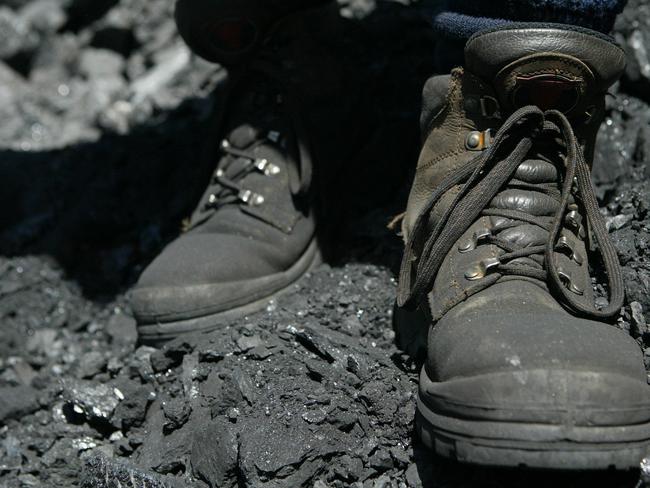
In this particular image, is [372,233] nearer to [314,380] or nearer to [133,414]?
[314,380]

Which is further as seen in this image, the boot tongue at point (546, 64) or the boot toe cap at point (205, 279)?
the boot toe cap at point (205, 279)

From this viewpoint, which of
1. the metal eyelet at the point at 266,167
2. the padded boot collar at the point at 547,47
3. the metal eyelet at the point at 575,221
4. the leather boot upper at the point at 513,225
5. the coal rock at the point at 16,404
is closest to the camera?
the leather boot upper at the point at 513,225

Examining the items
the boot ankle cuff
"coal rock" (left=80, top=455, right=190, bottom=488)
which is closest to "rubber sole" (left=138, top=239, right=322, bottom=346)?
"coal rock" (left=80, top=455, right=190, bottom=488)

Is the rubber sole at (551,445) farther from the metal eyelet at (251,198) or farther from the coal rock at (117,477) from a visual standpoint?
the metal eyelet at (251,198)

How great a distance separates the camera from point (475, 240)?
5.51 ft

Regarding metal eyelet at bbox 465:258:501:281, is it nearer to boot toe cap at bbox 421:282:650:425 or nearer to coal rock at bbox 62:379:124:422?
boot toe cap at bbox 421:282:650:425

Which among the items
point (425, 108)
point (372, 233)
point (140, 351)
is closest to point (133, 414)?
point (140, 351)

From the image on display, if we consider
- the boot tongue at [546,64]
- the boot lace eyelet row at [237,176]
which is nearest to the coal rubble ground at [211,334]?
the boot lace eyelet row at [237,176]

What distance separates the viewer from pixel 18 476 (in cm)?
199

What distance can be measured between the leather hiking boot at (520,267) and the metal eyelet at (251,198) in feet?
1.66

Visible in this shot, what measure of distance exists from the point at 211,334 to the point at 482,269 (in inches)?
30.7

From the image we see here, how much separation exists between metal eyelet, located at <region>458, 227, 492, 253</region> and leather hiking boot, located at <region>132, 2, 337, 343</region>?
0.66 metres

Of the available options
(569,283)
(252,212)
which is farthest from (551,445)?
(252,212)

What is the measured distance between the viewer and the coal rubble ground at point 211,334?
1.72m
